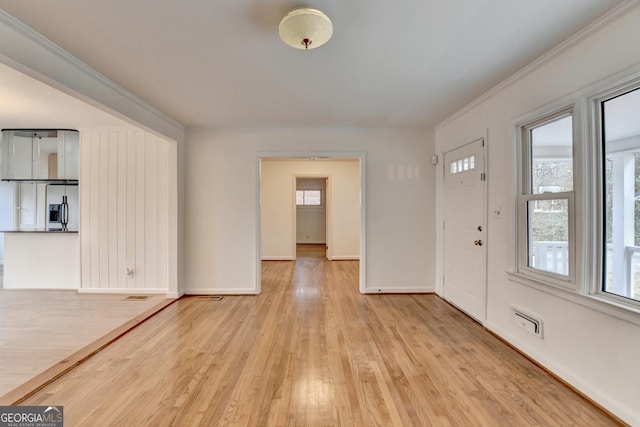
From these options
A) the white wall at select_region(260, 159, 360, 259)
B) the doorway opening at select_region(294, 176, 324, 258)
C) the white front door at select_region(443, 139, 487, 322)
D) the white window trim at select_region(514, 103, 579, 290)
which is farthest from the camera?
the doorway opening at select_region(294, 176, 324, 258)

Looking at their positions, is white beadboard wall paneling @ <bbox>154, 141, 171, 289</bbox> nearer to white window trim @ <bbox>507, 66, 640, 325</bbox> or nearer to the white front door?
the white front door

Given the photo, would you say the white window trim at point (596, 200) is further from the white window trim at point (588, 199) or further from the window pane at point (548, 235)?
the window pane at point (548, 235)

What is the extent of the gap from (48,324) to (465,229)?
15.5 ft

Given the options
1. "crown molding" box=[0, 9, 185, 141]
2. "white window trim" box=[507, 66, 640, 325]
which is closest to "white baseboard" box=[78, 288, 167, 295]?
"crown molding" box=[0, 9, 185, 141]

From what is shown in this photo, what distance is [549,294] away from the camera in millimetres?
2061

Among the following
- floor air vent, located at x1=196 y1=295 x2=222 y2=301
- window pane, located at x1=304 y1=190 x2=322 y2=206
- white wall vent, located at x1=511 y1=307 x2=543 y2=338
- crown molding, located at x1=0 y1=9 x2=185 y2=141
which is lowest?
floor air vent, located at x1=196 y1=295 x2=222 y2=301

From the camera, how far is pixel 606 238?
174 cm

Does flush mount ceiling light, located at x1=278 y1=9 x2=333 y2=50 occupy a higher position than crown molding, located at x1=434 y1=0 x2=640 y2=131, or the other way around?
crown molding, located at x1=434 y1=0 x2=640 y2=131

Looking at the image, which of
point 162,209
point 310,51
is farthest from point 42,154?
point 310,51

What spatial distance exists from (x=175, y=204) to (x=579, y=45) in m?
4.33

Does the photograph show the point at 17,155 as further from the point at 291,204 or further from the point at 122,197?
the point at 291,204

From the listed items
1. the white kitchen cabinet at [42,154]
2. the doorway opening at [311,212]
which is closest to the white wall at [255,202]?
the white kitchen cabinet at [42,154]

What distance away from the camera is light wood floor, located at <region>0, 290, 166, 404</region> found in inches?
82.4

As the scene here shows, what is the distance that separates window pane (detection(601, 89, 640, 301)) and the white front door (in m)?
1.12
